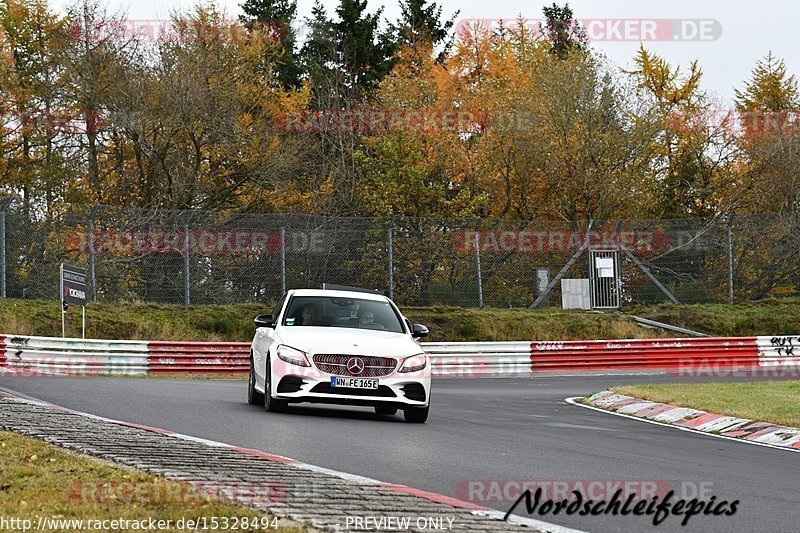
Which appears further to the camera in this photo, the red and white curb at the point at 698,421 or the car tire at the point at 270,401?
the car tire at the point at 270,401

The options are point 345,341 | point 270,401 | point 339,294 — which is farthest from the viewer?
point 339,294

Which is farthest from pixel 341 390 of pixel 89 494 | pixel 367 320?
pixel 89 494

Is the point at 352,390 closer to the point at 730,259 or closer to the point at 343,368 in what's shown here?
the point at 343,368

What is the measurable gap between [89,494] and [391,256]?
24.0m

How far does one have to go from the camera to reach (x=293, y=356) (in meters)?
14.7

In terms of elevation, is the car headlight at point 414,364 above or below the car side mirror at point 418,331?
below

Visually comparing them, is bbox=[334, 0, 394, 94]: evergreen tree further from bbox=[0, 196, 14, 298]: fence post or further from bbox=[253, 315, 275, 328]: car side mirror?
bbox=[253, 315, 275, 328]: car side mirror

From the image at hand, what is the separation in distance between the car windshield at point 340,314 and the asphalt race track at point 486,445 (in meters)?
1.10

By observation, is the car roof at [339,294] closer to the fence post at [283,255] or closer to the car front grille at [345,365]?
the car front grille at [345,365]

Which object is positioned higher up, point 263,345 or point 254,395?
point 263,345

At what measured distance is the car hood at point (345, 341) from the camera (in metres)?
14.8

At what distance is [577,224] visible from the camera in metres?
33.5

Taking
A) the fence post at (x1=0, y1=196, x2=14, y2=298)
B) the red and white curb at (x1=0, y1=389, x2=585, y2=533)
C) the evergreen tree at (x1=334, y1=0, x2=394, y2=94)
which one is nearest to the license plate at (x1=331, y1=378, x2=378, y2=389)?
the red and white curb at (x1=0, y1=389, x2=585, y2=533)

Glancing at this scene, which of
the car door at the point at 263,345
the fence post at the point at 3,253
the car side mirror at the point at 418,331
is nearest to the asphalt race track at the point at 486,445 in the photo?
the car door at the point at 263,345
